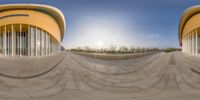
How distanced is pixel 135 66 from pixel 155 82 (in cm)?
216

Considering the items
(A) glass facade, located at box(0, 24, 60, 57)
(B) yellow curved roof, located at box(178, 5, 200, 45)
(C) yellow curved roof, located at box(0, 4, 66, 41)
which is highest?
(C) yellow curved roof, located at box(0, 4, 66, 41)

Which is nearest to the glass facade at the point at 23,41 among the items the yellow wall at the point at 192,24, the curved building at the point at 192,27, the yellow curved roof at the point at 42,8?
the yellow curved roof at the point at 42,8

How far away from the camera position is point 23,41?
25.4m

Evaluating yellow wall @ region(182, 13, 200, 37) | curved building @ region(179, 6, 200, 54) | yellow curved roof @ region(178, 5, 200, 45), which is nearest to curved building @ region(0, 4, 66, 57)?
yellow curved roof @ region(178, 5, 200, 45)

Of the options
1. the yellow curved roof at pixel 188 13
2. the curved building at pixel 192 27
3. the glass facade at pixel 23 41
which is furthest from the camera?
the glass facade at pixel 23 41

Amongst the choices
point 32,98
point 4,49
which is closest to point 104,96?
point 32,98

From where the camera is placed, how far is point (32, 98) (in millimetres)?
5824

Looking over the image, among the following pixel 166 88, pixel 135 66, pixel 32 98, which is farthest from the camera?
pixel 135 66

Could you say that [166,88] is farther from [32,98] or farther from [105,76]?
[32,98]

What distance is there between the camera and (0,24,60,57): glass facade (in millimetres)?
24438

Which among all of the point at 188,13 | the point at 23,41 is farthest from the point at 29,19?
the point at 188,13

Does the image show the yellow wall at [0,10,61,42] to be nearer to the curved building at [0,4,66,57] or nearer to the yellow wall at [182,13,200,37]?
the curved building at [0,4,66,57]

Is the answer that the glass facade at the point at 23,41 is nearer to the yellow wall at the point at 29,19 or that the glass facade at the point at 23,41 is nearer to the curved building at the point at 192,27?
the yellow wall at the point at 29,19

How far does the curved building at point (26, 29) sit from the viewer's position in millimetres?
23953
